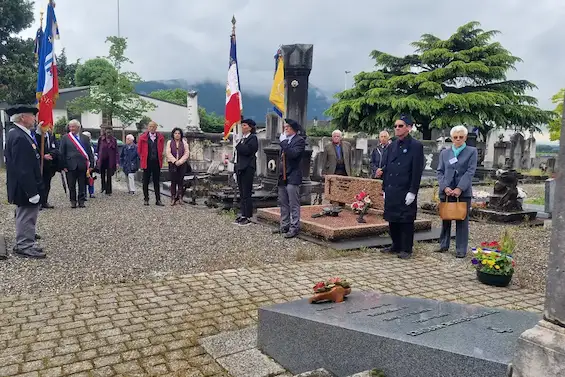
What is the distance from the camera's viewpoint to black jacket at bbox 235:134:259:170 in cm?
862

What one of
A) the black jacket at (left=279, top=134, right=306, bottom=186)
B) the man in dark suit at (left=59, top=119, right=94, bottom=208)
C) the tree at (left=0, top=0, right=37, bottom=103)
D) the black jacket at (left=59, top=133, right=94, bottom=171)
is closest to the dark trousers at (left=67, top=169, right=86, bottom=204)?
the man in dark suit at (left=59, top=119, right=94, bottom=208)

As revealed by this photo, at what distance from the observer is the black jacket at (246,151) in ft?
28.3

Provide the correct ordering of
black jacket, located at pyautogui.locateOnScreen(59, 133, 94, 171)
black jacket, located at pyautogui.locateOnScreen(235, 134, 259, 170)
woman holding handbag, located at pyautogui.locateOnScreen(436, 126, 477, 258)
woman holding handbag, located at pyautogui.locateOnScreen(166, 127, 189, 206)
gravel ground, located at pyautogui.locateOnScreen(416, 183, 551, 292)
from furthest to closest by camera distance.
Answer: woman holding handbag, located at pyautogui.locateOnScreen(166, 127, 189, 206) → black jacket, located at pyautogui.locateOnScreen(59, 133, 94, 171) → black jacket, located at pyautogui.locateOnScreen(235, 134, 259, 170) → woman holding handbag, located at pyautogui.locateOnScreen(436, 126, 477, 258) → gravel ground, located at pyautogui.locateOnScreen(416, 183, 551, 292)

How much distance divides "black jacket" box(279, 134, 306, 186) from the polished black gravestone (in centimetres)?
435

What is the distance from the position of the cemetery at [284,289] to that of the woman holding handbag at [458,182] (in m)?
0.12

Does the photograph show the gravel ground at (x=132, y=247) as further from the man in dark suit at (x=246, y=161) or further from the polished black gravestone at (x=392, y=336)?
the polished black gravestone at (x=392, y=336)

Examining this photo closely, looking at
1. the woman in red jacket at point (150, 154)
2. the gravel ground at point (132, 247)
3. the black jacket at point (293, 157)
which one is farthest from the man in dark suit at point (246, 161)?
the woman in red jacket at point (150, 154)

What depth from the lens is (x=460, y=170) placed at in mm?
6625

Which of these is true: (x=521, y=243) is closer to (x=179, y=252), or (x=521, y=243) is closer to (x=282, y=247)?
(x=282, y=247)

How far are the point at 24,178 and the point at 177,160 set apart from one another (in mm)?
5442

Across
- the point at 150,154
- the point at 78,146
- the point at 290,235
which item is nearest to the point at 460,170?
the point at 290,235

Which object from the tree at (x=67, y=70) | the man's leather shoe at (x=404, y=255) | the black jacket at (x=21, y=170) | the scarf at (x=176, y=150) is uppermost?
the tree at (x=67, y=70)

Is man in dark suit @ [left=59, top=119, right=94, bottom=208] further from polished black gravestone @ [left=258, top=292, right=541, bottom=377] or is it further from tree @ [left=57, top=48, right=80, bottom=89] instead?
tree @ [left=57, top=48, right=80, bottom=89]

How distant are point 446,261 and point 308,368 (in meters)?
3.93
